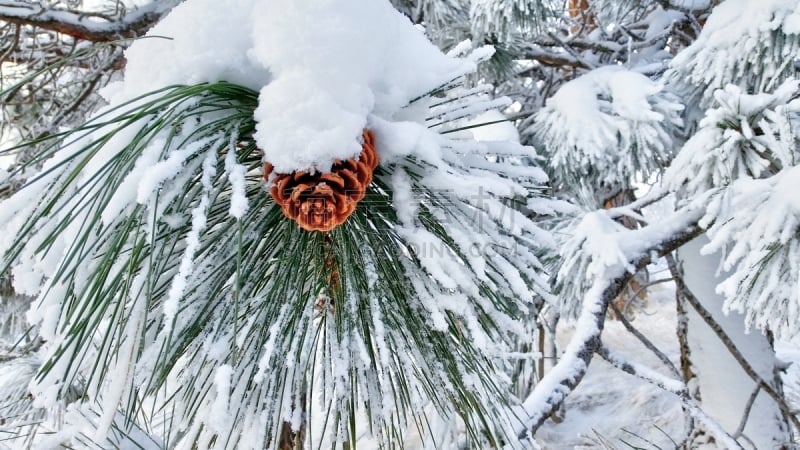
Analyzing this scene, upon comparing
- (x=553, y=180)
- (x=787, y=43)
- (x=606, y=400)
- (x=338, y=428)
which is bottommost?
(x=338, y=428)

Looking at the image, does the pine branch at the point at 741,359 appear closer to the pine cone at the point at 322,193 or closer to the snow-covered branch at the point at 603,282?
the snow-covered branch at the point at 603,282

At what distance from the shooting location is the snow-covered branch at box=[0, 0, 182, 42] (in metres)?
1.02

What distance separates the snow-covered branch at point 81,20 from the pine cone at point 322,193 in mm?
1019

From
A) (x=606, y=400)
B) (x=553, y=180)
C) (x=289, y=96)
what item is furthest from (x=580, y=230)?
(x=606, y=400)

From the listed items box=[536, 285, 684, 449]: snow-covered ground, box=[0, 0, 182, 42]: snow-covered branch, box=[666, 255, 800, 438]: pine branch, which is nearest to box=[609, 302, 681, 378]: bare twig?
box=[666, 255, 800, 438]: pine branch

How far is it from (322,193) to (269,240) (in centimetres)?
10

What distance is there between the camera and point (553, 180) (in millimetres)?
1521

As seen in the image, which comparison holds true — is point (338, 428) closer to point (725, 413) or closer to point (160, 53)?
point (160, 53)

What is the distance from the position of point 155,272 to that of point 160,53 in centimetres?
14

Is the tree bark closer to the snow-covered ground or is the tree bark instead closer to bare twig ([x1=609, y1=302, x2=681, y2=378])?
bare twig ([x1=609, y1=302, x2=681, y2=378])

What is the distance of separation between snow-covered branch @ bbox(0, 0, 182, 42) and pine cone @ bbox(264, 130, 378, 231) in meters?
1.02

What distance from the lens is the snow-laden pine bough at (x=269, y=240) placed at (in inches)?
11.2

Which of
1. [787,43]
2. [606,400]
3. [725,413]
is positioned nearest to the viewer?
[787,43]

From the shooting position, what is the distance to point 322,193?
0.31 m
